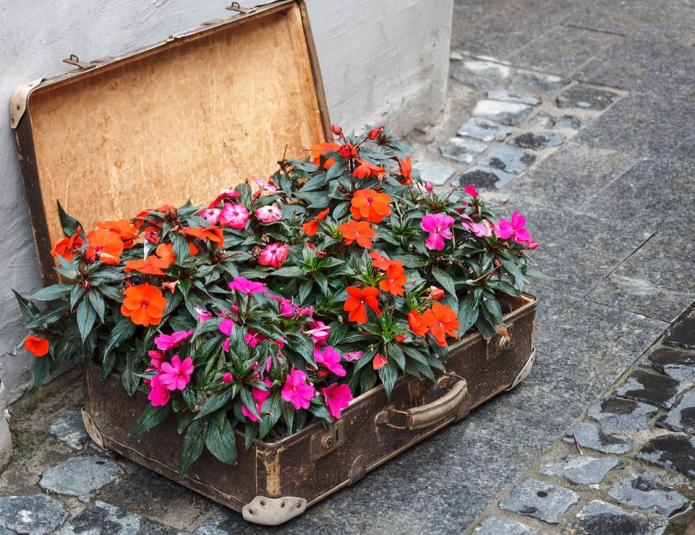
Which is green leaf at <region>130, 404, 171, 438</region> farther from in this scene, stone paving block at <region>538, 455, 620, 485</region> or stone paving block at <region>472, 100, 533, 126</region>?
stone paving block at <region>472, 100, 533, 126</region>

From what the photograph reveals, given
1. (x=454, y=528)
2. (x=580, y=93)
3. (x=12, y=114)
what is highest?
(x=12, y=114)

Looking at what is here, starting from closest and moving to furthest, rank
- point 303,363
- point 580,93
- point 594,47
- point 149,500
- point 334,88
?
1. point 303,363
2. point 149,500
3. point 334,88
4. point 580,93
5. point 594,47

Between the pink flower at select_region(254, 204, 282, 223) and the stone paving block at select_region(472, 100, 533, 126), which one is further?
the stone paving block at select_region(472, 100, 533, 126)

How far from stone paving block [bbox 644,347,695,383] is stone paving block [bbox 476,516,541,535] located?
1004mm

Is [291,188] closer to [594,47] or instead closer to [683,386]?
[683,386]

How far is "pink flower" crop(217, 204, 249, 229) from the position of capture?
307cm

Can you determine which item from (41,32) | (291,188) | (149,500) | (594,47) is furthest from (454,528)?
(594,47)

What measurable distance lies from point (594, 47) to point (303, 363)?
445 centimetres

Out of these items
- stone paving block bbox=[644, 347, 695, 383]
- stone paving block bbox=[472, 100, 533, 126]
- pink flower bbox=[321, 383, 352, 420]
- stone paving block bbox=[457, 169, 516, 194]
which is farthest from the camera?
stone paving block bbox=[472, 100, 533, 126]

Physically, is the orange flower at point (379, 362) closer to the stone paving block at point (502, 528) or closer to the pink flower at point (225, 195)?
the stone paving block at point (502, 528)

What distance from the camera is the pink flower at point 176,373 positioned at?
103 inches

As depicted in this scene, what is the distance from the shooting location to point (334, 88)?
15.2ft

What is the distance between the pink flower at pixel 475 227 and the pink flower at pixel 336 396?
0.71m

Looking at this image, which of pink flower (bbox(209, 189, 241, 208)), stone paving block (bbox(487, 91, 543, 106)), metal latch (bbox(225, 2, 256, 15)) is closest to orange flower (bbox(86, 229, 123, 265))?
pink flower (bbox(209, 189, 241, 208))
